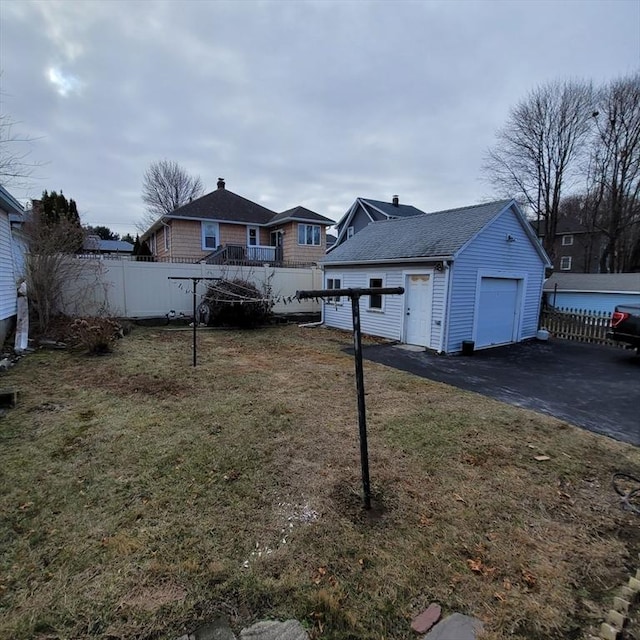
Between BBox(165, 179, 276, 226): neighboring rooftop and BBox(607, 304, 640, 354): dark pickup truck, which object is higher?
BBox(165, 179, 276, 226): neighboring rooftop

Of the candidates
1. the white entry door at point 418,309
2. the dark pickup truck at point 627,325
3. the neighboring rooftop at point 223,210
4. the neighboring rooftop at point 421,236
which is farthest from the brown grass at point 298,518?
the neighboring rooftop at point 223,210

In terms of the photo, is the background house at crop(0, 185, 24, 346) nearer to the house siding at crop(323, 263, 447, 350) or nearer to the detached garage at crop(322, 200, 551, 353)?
the house siding at crop(323, 263, 447, 350)

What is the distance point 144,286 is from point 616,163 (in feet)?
88.0

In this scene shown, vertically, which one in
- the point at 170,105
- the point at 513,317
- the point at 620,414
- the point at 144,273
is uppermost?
the point at 170,105

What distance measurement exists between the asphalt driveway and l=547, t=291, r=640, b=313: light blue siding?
8275 mm

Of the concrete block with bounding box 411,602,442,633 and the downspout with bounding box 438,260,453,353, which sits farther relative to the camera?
the downspout with bounding box 438,260,453,353

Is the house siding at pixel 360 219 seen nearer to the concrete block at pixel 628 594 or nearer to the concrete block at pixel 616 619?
the concrete block at pixel 628 594

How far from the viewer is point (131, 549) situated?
7.37ft

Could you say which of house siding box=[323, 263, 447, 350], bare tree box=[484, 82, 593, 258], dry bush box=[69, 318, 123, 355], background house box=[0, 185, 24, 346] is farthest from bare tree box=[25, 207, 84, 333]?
bare tree box=[484, 82, 593, 258]

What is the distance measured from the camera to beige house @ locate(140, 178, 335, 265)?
1883 cm

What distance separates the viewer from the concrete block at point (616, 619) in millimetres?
1741

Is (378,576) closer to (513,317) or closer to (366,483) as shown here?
(366,483)

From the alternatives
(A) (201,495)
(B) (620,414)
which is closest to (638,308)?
(B) (620,414)

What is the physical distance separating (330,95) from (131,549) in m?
12.5
